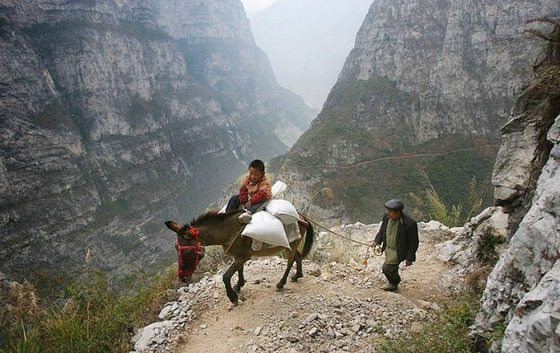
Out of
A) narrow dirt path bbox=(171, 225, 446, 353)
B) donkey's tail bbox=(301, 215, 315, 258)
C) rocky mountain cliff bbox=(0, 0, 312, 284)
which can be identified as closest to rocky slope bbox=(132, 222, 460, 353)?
narrow dirt path bbox=(171, 225, 446, 353)

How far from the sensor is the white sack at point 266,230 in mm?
5754

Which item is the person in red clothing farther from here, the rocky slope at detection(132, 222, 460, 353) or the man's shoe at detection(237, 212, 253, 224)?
the rocky slope at detection(132, 222, 460, 353)

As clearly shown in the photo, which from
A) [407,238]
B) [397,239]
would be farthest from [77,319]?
[407,238]

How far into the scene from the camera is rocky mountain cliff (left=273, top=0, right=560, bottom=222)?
5312cm

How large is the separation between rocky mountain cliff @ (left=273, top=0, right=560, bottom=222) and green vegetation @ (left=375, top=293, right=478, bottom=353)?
44717mm

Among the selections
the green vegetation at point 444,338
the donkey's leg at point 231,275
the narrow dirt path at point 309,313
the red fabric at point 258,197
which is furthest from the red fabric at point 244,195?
the green vegetation at point 444,338

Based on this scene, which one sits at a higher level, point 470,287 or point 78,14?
point 78,14

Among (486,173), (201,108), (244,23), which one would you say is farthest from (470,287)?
(244,23)

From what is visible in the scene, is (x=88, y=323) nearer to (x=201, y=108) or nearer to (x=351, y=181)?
(x=351, y=181)

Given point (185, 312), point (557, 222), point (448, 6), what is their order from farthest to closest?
point (448, 6)
point (185, 312)
point (557, 222)

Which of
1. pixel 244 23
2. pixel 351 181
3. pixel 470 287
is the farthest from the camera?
pixel 244 23

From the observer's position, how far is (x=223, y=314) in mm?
6043

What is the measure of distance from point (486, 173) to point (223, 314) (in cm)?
5018

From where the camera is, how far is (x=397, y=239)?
636 cm
